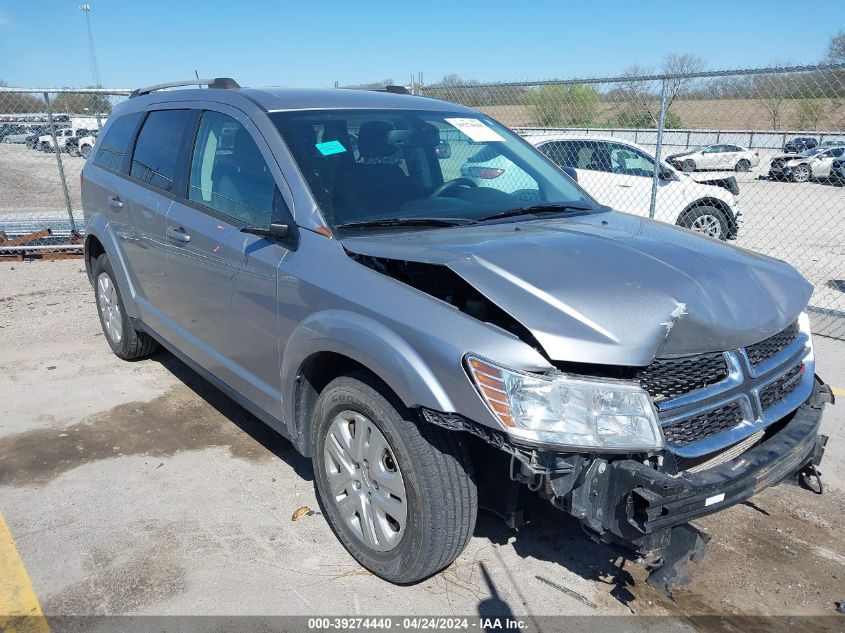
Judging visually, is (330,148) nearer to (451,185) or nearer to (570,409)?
(451,185)

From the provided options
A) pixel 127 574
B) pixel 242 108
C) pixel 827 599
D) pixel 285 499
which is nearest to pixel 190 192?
pixel 242 108

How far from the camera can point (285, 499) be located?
3.58 meters

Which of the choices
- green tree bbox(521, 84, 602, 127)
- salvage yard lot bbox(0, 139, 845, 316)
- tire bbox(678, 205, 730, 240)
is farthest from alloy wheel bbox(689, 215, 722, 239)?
green tree bbox(521, 84, 602, 127)

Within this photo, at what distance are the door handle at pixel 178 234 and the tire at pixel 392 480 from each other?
1415 millimetres

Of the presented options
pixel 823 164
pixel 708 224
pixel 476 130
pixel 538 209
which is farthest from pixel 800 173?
pixel 538 209

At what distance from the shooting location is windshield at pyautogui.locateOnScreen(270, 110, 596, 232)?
319 centimetres

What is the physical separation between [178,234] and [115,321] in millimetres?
1909

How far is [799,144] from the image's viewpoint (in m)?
16.2

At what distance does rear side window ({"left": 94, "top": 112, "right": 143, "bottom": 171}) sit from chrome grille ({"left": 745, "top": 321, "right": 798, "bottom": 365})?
13.3ft

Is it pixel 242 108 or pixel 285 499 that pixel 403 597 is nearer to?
pixel 285 499

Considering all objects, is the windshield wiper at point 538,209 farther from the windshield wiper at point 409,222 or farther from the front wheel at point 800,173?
the front wheel at point 800,173

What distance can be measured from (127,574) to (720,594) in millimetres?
2465

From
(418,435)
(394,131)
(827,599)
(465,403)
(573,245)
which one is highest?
(394,131)

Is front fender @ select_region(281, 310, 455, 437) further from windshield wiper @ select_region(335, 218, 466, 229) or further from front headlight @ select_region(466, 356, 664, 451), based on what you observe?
windshield wiper @ select_region(335, 218, 466, 229)
